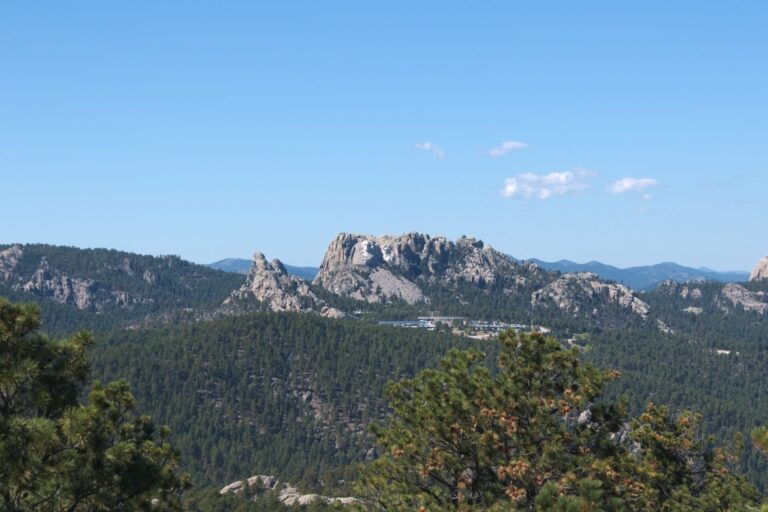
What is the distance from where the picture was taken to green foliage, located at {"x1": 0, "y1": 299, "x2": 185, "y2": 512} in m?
16.0

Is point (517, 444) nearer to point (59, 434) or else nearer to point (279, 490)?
point (59, 434)

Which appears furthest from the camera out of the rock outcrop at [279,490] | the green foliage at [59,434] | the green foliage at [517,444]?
the rock outcrop at [279,490]

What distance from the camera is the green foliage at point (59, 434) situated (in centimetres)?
1602

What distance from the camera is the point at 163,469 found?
2225 centimetres

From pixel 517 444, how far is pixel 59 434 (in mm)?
16724

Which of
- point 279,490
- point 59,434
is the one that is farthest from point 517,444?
point 279,490

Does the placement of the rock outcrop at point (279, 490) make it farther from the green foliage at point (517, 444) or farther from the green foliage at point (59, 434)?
the green foliage at point (59, 434)

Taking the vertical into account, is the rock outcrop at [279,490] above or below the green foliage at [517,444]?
below

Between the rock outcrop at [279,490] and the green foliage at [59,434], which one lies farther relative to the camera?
the rock outcrop at [279,490]

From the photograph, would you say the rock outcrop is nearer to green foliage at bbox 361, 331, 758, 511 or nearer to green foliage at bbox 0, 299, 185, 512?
green foliage at bbox 361, 331, 758, 511

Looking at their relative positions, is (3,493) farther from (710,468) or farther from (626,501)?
(710,468)

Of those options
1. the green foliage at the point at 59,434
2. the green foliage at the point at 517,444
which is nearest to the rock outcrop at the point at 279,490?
the green foliage at the point at 517,444

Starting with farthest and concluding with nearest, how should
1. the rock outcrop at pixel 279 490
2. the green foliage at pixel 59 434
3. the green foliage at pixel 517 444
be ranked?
the rock outcrop at pixel 279 490 < the green foliage at pixel 517 444 < the green foliage at pixel 59 434

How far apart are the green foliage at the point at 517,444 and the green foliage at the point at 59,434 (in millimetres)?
10938
